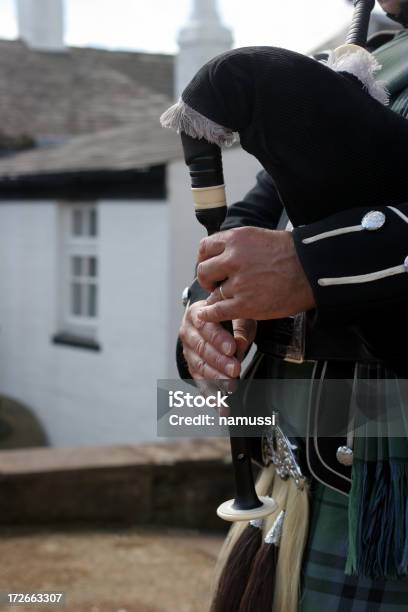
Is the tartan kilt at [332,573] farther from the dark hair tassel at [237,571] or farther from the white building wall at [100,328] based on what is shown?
the white building wall at [100,328]

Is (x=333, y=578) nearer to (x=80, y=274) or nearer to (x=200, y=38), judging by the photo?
(x=200, y=38)

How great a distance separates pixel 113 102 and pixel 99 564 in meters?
11.0

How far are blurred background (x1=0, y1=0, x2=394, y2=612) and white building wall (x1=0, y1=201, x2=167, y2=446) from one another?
21 millimetres

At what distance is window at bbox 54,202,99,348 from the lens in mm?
10094

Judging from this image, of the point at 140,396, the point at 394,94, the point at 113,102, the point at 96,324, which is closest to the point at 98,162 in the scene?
the point at 96,324

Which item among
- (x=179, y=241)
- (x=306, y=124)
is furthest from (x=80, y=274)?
(x=306, y=124)

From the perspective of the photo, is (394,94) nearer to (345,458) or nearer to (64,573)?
(345,458)

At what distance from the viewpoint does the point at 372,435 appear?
4.89 ft

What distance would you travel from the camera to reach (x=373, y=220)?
4.43 feet

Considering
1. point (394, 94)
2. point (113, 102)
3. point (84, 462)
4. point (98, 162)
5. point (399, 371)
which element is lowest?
point (84, 462)

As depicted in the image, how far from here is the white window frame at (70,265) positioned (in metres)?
10.0

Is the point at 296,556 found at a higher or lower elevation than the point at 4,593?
higher

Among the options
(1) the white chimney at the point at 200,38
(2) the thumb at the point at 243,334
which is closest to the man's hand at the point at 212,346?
(2) the thumb at the point at 243,334

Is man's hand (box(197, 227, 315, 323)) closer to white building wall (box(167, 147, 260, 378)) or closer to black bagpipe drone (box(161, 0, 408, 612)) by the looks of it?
black bagpipe drone (box(161, 0, 408, 612))
